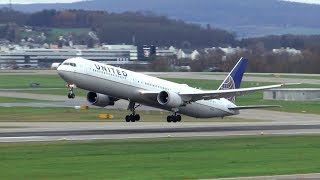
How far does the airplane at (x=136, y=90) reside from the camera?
68625 mm

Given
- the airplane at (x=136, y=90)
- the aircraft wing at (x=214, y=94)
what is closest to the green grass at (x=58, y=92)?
the airplane at (x=136, y=90)

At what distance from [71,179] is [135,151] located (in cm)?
1343

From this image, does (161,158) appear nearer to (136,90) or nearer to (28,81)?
(136,90)

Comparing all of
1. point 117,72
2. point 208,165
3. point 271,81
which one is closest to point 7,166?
point 208,165

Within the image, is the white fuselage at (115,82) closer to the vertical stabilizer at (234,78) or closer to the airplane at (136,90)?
the airplane at (136,90)

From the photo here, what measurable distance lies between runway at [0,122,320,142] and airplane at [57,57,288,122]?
5.63ft

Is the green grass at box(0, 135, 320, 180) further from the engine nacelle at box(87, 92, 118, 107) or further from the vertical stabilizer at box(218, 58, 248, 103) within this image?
the vertical stabilizer at box(218, 58, 248, 103)

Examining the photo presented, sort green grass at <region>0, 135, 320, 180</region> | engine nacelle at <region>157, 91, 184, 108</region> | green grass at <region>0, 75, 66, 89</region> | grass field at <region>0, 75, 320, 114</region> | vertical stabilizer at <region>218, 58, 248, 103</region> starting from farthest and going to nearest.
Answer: green grass at <region>0, 75, 66, 89</region> < grass field at <region>0, 75, 320, 114</region> < vertical stabilizer at <region>218, 58, 248, 103</region> < engine nacelle at <region>157, 91, 184, 108</region> < green grass at <region>0, 135, 320, 180</region>

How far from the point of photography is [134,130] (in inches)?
2781

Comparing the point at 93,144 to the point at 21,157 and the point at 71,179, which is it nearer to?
the point at 21,157

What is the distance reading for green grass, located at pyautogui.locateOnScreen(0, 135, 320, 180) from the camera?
42.2 m

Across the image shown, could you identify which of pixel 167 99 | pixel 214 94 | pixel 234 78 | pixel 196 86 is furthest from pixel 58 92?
pixel 167 99

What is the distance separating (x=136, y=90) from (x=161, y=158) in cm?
2186

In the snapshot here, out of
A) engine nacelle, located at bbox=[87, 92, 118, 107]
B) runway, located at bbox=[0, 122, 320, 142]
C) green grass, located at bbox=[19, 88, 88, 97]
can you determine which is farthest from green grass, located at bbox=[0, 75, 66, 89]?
engine nacelle, located at bbox=[87, 92, 118, 107]
